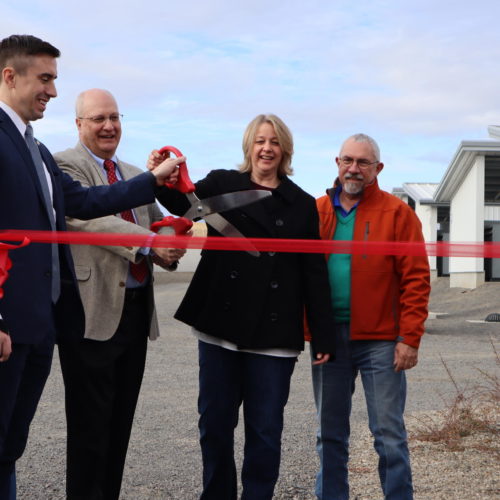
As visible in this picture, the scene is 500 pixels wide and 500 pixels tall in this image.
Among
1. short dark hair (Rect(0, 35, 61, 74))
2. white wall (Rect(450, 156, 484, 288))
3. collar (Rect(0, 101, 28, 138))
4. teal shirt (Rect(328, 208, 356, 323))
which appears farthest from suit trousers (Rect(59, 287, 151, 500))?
white wall (Rect(450, 156, 484, 288))

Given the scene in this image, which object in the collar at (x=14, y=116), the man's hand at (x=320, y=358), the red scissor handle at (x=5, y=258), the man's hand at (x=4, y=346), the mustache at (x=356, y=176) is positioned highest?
the collar at (x=14, y=116)

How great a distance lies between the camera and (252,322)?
373 centimetres

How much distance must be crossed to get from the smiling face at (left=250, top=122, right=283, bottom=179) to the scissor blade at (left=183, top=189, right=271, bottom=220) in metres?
0.18

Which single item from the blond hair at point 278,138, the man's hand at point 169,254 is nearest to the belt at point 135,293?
the man's hand at point 169,254

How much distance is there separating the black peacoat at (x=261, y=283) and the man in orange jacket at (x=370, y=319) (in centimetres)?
20

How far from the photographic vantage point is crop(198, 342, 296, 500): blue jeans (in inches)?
148

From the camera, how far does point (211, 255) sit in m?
3.86

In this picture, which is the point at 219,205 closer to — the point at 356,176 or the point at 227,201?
the point at 227,201

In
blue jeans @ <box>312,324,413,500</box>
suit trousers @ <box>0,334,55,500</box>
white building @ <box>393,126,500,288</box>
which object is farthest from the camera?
white building @ <box>393,126,500,288</box>

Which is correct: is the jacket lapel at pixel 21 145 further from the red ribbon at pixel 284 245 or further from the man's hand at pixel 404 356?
the man's hand at pixel 404 356

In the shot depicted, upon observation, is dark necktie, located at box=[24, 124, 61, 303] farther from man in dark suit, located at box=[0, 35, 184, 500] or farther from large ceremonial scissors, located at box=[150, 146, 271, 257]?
large ceremonial scissors, located at box=[150, 146, 271, 257]

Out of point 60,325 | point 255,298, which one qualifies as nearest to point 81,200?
point 60,325

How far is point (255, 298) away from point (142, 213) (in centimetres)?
83

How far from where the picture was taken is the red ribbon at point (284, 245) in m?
3.70
